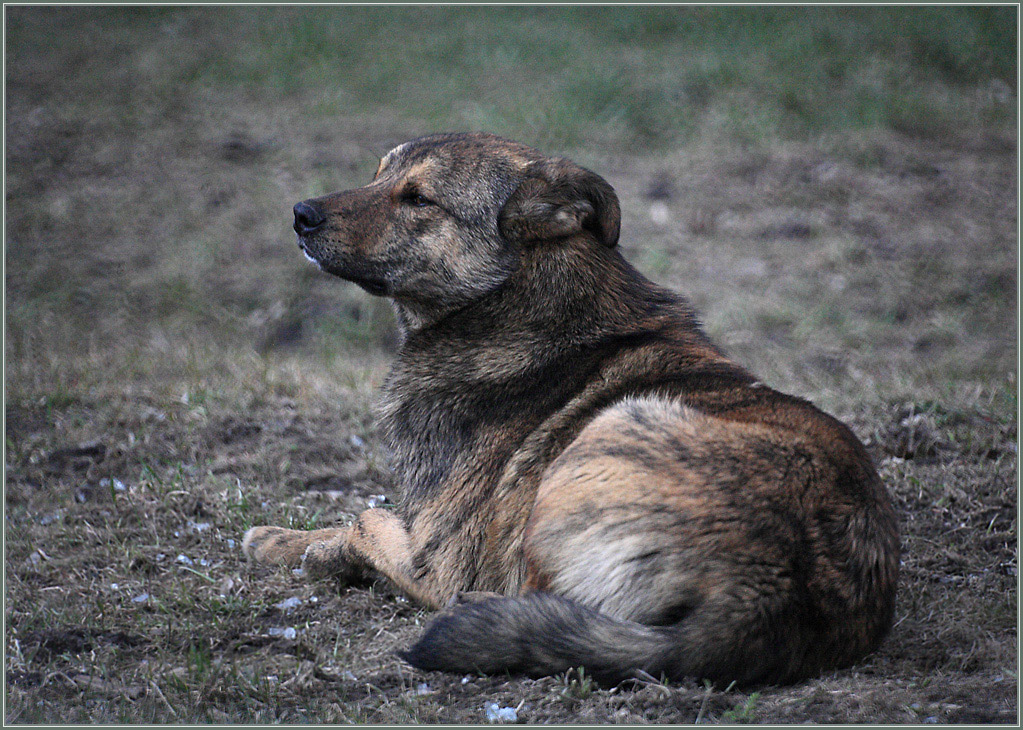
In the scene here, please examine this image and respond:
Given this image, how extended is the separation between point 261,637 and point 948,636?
242cm

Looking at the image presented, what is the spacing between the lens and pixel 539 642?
2.67m

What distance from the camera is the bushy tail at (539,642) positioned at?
263cm

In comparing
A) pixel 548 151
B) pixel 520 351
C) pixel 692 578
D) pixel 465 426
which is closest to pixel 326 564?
pixel 465 426

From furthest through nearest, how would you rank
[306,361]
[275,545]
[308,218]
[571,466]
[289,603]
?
1. [306,361]
2. [275,545]
3. [308,218]
4. [289,603]
5. [571,466]

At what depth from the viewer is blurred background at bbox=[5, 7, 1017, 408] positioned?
788 cm

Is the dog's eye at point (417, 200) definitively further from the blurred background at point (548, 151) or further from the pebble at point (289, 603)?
the blurred background at point (548, 151)

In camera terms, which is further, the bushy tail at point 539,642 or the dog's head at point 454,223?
the dog's head at point 454,223

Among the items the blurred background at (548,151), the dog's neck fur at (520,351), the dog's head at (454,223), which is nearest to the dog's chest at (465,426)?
the dog's neck fur at (520,351)

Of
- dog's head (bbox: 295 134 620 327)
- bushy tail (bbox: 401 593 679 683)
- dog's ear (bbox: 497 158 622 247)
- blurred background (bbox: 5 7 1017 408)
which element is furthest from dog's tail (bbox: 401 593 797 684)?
blurred background (bbox: 5 7 1017 408)

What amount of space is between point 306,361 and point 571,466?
Result: 4.44m

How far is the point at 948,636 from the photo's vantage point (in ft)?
10.8

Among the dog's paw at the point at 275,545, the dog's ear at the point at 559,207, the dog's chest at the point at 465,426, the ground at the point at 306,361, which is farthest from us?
the dog's paw at the point at 275,545

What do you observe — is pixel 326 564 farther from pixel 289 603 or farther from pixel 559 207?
pixel 559 207

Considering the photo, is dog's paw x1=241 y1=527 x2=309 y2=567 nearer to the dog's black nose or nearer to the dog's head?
the dog's head
